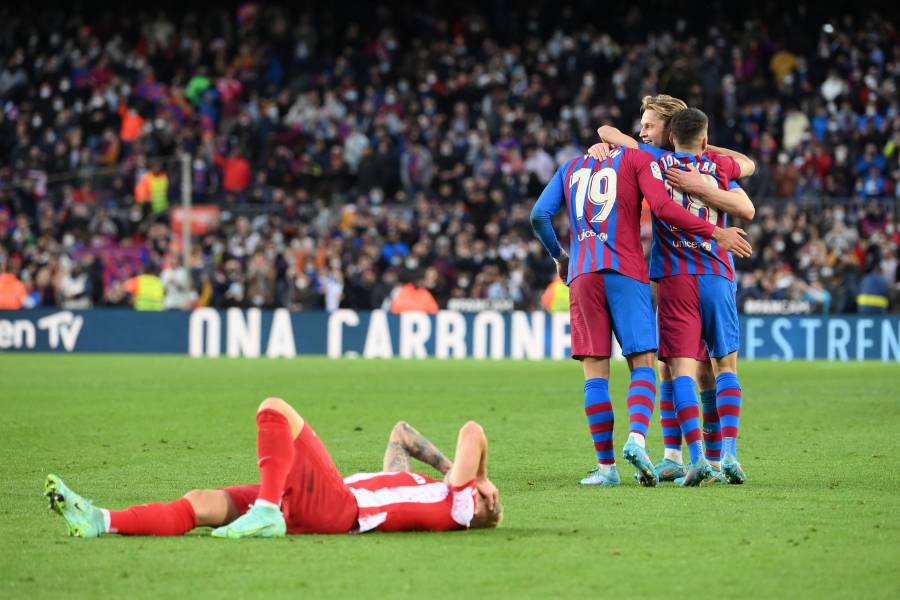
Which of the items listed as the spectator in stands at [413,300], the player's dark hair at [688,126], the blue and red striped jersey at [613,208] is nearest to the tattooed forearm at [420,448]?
the blue and red striped jersey at [613,208]

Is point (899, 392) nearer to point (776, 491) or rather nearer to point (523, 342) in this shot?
point (776, 491)

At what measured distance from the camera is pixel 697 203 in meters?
8.71

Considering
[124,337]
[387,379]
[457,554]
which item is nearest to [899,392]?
[387,379]

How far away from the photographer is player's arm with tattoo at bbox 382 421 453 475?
681cm

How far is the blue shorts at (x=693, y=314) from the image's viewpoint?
28.5ft

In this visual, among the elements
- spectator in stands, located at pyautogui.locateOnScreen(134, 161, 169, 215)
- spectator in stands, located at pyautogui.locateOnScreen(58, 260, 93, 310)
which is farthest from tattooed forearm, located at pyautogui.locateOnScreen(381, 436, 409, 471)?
spectator in stands, located at pyautogui.locateOnScreen(134, 161, 169, 215)

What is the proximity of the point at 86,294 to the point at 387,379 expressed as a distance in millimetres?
11993

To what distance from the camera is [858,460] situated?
392 inches

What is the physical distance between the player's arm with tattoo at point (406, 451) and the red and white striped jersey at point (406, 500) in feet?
0.57

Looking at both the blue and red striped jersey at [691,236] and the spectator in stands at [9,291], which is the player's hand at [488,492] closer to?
the blue and red striped jersey at [691,236]

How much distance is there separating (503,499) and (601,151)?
2.18 meters

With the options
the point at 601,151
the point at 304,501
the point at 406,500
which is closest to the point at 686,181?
the point at 601,151

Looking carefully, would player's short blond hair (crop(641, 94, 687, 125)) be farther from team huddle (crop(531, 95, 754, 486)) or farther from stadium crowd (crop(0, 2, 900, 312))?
stadium crowd (crop(0, 2, 900, 312))

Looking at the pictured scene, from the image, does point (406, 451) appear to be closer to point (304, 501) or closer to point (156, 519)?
point (304, 501)
